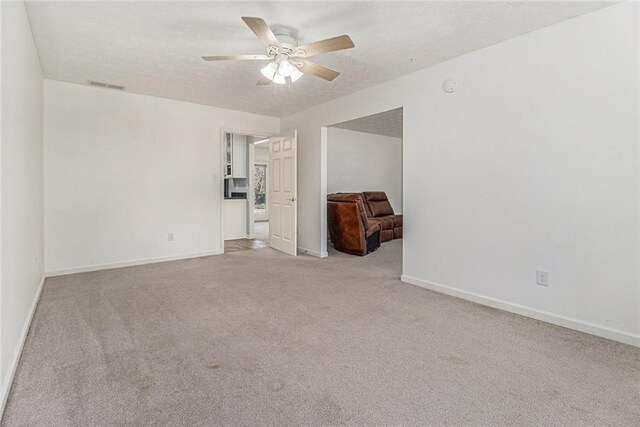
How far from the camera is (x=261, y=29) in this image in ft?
7.14

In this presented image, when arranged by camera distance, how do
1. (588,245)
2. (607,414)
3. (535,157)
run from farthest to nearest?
(535,157), (588,245), (607,414)

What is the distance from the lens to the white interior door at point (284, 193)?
5.17 metres

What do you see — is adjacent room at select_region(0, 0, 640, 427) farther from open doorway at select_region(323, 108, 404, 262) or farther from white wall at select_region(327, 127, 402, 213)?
white wall at select_region(327, 127, 402, 213)

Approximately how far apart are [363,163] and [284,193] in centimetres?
226

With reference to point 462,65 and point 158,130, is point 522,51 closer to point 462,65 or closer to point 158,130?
point 462,65

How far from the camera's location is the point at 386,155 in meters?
7.38

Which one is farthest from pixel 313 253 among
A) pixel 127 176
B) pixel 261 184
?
pixel 261 184

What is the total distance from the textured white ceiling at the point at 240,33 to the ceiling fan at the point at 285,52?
16 cm

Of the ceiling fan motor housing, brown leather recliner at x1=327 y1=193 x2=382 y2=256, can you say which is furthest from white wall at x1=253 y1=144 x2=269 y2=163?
the ceiling fan motor housing

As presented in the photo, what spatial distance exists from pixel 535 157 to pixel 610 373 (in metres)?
1.60

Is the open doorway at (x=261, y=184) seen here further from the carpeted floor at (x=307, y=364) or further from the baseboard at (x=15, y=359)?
the baseboard at (x=15, y=359)

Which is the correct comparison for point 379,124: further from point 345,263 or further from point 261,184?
point 261,184

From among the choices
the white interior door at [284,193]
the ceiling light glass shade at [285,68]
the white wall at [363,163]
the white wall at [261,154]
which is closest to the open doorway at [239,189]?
the white interior door at [284,193]

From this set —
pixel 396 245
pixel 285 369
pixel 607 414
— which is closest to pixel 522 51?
pixel 607 414
